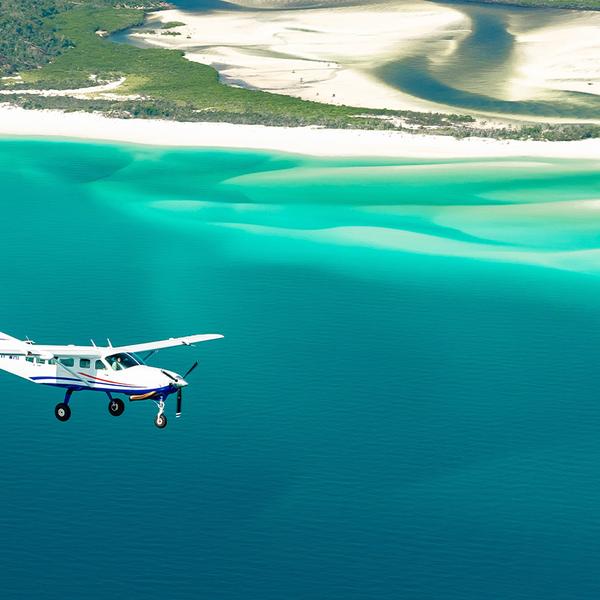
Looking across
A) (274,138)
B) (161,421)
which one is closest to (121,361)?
(161,421)

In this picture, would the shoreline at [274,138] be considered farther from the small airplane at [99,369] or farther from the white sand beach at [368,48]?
the small airplane at [99,369]

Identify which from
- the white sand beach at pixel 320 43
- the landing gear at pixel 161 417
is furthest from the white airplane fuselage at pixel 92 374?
the white sand beach at pixel 320 43

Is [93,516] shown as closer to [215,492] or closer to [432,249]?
[215,492]

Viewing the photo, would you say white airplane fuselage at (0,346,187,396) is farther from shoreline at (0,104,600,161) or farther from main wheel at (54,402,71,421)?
shoreline at (0,104,600,161)

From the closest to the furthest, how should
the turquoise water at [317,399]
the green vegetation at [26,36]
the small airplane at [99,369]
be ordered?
the turquoise water at [317,399], the small airplane at [99,369], the green vegetation at [26,36]

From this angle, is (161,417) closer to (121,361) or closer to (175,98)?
(121,361)

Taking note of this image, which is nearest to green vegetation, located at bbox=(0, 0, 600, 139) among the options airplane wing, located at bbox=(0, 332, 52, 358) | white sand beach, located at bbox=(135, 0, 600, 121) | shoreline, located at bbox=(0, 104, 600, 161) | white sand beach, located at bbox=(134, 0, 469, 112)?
shoreline, located at bbox=(0, 104, 600, 161)

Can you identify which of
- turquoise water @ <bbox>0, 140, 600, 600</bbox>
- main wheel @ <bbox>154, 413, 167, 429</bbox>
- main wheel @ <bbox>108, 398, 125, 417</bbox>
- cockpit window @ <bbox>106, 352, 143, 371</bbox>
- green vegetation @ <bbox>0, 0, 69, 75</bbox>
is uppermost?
green vegetation @ <bbox>0, 0, 69, 75</bbox>
